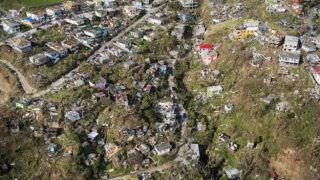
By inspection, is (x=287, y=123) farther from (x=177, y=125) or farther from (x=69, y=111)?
(x=69, y=111)

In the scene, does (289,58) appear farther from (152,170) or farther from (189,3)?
(189,3)

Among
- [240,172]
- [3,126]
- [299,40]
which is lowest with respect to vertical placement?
[240,172]

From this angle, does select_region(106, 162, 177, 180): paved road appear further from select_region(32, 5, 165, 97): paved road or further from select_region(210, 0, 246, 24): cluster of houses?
select_region(210, 0, 246, 24): cluster of houses

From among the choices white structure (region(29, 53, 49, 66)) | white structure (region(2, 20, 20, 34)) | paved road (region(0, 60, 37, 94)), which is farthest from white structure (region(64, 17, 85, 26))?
paved road (region(0, 60, 37, 94))

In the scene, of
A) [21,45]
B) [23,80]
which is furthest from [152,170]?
[21,45]

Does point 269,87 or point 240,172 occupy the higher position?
point 269,87

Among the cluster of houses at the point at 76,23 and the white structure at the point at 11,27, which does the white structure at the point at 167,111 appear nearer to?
the cluster of houses at the point at 76,23

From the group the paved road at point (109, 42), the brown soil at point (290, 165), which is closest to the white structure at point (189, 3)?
the paved road at point (109, 42)

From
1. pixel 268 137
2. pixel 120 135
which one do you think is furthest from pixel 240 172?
pixel 120 135
